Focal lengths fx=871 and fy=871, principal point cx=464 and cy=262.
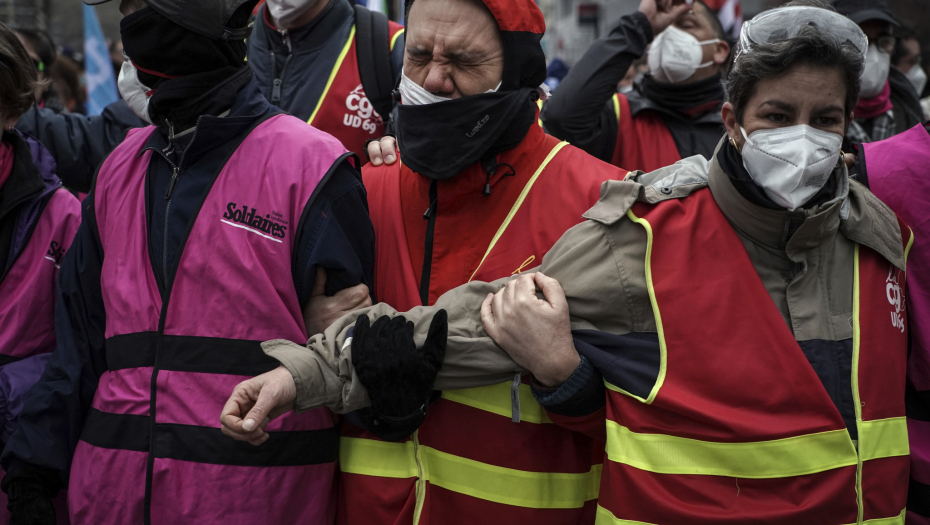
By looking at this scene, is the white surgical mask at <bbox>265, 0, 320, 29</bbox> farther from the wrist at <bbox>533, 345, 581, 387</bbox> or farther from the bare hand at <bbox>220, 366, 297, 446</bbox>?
the wrist at <bbox>533, 345, 581, 387</bbox>

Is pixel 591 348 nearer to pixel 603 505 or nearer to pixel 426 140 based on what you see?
pixel 603 505

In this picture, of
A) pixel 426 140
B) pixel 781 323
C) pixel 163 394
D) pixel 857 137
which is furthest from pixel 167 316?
pixel 857 137

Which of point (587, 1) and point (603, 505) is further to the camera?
point (587, 1)

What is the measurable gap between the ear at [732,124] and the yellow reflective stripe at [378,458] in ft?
4.20

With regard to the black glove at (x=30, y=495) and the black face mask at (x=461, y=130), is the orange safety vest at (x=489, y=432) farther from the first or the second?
the black glove at (x=30, y=495)

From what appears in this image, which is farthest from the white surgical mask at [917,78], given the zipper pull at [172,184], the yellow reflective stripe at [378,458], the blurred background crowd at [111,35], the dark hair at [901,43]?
the zipper pull at [172,184]

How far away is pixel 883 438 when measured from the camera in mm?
2279

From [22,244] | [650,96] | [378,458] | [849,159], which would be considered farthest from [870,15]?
[22,244]

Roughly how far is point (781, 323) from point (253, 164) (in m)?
1.55

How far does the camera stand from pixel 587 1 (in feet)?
99.9

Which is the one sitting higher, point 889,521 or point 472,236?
point 472,236

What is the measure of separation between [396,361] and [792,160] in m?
1.15

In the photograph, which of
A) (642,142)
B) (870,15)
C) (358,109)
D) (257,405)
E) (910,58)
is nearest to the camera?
(257,405)

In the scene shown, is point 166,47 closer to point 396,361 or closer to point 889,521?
point 396,361
